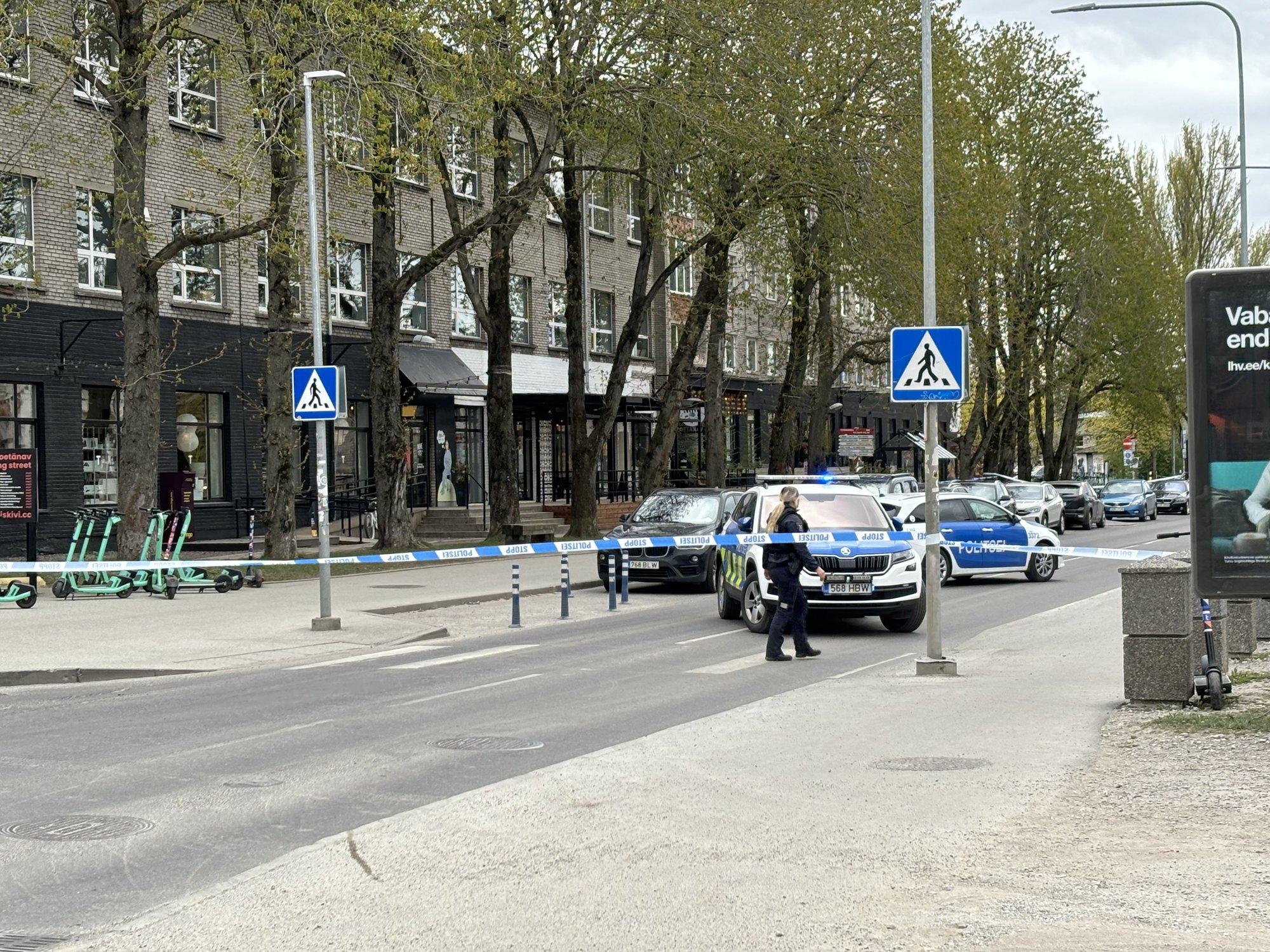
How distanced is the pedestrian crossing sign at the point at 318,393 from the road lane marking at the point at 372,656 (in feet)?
9.53

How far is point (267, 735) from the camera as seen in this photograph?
10.9 metres

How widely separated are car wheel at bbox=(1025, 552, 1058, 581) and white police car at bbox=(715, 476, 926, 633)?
831 cm

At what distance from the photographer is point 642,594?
26.0 meters

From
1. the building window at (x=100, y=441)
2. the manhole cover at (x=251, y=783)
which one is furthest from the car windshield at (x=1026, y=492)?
the manhole cover at (x=251, y=783)

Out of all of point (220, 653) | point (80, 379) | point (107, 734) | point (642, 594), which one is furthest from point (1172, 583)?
point (80, 379)

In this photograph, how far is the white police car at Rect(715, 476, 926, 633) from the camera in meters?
18.2

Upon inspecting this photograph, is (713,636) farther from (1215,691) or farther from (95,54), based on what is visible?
(95,54)

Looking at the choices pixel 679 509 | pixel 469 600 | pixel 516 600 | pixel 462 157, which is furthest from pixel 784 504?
pixel 462 157

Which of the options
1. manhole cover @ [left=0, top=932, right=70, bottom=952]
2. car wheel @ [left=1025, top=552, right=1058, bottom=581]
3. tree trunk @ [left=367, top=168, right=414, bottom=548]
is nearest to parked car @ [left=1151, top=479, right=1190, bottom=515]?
car wheel @ [left=1025, top=552, right=1058, bottom=581]

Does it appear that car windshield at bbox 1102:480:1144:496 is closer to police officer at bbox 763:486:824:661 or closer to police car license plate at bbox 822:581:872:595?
police car license plate at bbox 822:581:872:595

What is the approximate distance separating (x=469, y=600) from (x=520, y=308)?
26.5 metres

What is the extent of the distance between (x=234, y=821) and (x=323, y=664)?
8039 millimetres

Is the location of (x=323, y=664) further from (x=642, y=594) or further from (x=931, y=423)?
(x=642, y=594)

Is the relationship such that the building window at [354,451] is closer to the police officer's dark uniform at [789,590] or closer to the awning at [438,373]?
the awning at [438,373]
